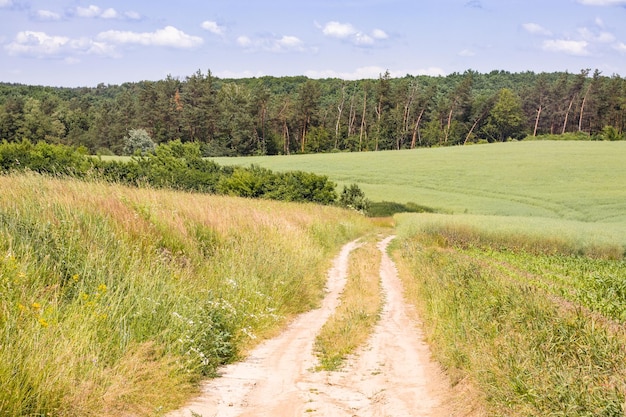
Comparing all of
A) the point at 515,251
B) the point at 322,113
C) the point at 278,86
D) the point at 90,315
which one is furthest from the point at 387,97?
the point at 90,315

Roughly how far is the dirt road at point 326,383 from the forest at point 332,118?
9548 centimetres

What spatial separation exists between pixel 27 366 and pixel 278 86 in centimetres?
16720

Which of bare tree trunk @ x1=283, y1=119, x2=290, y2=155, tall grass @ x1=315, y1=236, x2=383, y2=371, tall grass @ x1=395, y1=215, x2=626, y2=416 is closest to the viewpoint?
tall grass @ x1=395, y1=215, x2=626, y2=416

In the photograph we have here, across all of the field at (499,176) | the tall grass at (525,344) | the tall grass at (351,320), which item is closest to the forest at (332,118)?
the field at (499,176)

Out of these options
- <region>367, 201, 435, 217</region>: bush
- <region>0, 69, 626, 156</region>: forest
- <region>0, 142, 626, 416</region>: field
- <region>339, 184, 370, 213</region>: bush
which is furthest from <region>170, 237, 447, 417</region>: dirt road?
<region>0, 69, 626, 156</region>: forest

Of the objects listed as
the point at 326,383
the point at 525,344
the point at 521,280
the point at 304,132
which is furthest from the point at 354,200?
the point at 304,132

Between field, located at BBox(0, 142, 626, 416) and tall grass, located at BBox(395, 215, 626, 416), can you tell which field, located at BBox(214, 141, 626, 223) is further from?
tall grass, located at BBox(395, 215, 626, 416)

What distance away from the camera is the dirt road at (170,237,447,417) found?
6277mm

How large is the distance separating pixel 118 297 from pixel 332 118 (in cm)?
11526

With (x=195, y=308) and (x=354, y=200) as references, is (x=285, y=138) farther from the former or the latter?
(x=195, y=308)

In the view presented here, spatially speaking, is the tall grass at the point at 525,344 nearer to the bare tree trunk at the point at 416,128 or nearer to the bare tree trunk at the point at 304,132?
the bare tree trunk at the point at 416,128

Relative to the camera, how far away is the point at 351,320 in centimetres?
1069

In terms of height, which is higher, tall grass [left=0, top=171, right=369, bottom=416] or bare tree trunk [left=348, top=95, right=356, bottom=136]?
bare tree trunk [left=348, top=95, right=356, bottom=136]

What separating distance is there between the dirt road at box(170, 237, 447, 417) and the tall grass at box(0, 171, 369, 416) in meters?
0.38
